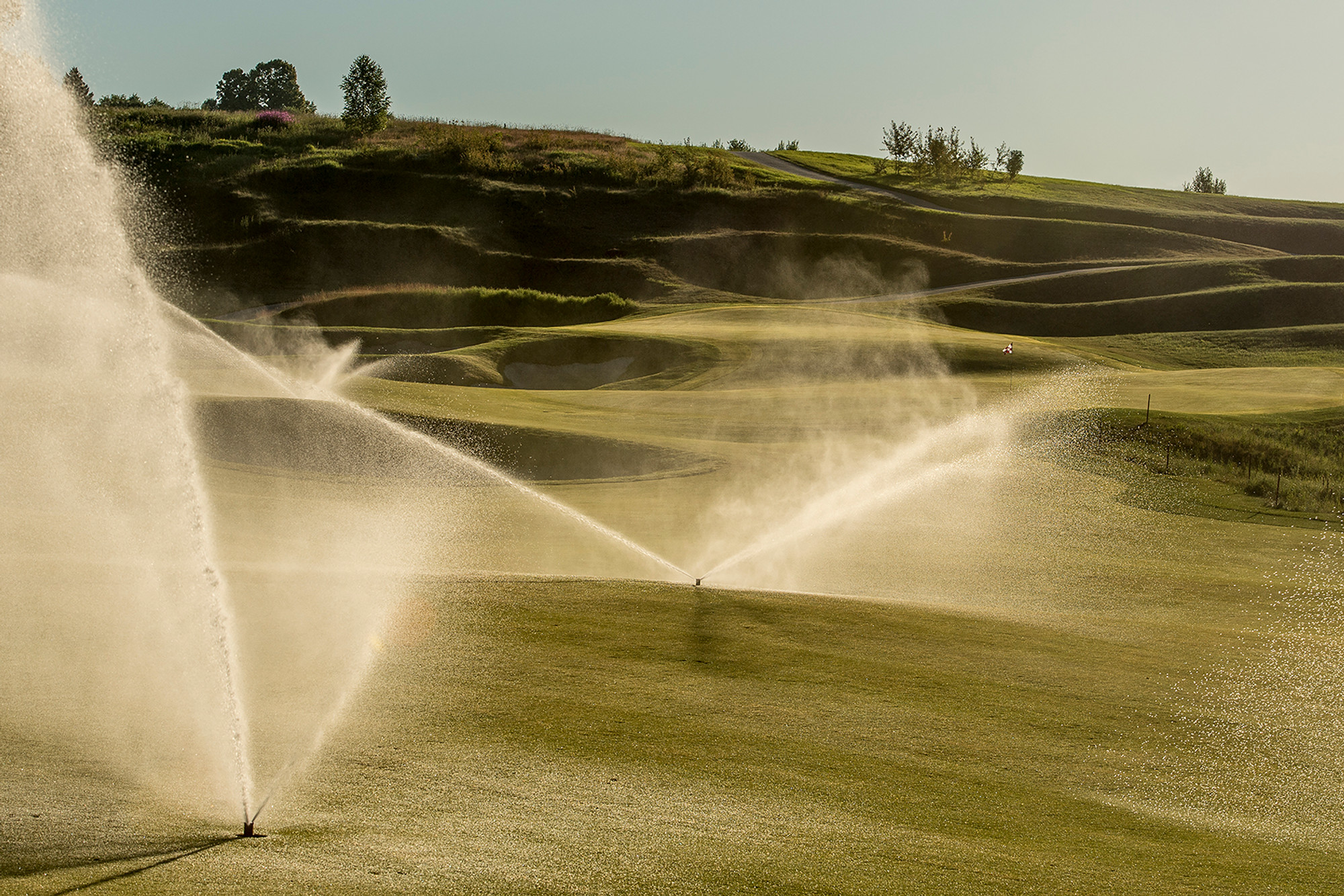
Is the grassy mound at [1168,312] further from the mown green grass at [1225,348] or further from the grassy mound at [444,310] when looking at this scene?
the grassy mound at [444,310]

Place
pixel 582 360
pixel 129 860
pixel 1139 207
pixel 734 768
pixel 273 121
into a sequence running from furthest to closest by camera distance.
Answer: pixel 273 121 → pixel 1139 207 → pixel 582 360 → pixel 734 768 → pixel 129 860

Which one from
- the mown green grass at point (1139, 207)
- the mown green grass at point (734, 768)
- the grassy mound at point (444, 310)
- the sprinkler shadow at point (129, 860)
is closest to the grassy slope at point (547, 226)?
the mown green grass at point (1139, 207)

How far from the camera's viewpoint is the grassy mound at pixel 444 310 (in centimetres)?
5222

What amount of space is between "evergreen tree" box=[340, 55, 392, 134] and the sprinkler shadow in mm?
83071

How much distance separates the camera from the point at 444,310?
173ft

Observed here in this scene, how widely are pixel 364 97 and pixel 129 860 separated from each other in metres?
84.7

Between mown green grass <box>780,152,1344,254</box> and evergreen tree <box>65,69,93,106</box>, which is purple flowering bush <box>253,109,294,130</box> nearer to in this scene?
evergreen tree <box>65,69,93,106</box>

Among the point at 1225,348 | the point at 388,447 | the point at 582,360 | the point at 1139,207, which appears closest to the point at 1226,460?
the point at 388,447

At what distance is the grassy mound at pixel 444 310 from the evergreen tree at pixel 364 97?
3354 centimetres

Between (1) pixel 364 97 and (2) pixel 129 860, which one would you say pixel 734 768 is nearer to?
(2) pixel 129 860

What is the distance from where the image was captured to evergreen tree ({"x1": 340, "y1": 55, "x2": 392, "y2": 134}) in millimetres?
81688

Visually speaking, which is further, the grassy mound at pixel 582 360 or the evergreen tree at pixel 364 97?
the evergreen tree at pixel 364 97

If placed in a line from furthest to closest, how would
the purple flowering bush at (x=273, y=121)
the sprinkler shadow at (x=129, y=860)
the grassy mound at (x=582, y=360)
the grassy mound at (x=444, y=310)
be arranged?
the purple flowering bush at (x=273, y=121) < the grassy mound at (x=444, y=310) < the grassy mound at (x=582, y=360) < the sprinkler shadow at (x=129, y=860)

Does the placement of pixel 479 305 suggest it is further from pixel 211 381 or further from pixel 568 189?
pixel 211 381
